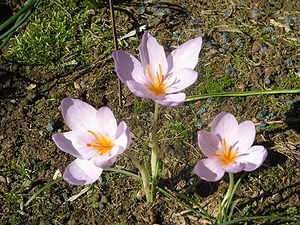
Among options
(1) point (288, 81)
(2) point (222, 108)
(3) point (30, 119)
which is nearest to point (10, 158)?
(3) point (30, 119)

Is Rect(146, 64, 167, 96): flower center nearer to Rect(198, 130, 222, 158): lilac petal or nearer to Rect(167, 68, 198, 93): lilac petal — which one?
Rect(167, 68, 198, 93): lilac petal

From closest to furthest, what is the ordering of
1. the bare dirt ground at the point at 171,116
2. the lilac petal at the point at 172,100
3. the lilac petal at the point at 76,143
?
the lilac petal at the point at 172,100
the lilac petal at the point at 76,143
the bare dirt ground at the point at 171,116

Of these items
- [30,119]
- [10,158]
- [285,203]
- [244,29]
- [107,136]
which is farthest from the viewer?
[244,29]

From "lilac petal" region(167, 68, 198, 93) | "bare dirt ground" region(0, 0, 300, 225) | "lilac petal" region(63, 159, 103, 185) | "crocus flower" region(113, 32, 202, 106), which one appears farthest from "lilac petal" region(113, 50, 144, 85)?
"bare dirt ground" region(0, 0, 300, 225)

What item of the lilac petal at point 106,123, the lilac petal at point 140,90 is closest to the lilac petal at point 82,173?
the lilac petal at point 106,123

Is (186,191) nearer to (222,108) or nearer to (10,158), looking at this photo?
(222,108)

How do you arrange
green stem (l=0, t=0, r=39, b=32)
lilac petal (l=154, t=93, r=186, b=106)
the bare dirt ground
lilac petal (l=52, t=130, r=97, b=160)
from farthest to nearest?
the bare dirt ground → green stem (l=0, t=0, r=39, b=32) → lilac petal (l=52, t=130, r=97, b=160) → lilac petal (l=154, t=93, r=186, b=106)

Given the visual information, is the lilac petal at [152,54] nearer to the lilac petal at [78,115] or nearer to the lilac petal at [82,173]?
the lilac petal at [78,115]
